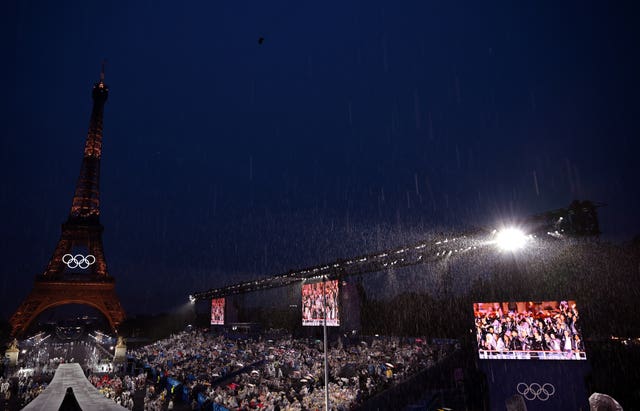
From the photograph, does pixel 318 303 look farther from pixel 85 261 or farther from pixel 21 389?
pixel 85 261

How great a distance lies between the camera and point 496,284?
33.8m

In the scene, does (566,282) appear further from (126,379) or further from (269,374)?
(126,379)

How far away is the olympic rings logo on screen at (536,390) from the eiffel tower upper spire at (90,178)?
6112cm

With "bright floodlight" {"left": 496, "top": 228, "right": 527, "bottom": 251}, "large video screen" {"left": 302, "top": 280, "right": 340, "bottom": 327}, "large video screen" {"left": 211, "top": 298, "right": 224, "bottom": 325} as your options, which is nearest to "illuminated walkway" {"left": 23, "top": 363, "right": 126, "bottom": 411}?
"large video screen" {"left": 302, "top": 280, "right": 340, "bottom": 327}

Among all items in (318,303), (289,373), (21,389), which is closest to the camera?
(21,389)

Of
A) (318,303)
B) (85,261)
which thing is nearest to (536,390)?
(318,303)

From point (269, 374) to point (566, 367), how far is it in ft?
59.3

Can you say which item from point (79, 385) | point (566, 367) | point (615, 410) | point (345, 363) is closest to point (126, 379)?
point (79, 385)

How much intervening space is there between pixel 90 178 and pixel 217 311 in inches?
1153

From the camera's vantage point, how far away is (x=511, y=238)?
18828 millimetres

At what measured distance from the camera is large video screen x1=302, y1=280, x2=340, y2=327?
108ft

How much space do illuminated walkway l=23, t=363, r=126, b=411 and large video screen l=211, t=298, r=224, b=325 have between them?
2500 cm

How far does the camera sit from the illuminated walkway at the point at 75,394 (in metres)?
18.1

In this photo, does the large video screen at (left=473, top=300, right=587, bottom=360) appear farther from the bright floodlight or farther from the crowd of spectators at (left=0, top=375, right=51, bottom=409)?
the crowd of spectators at (left=0, top=375, right=51, bottom=409)
